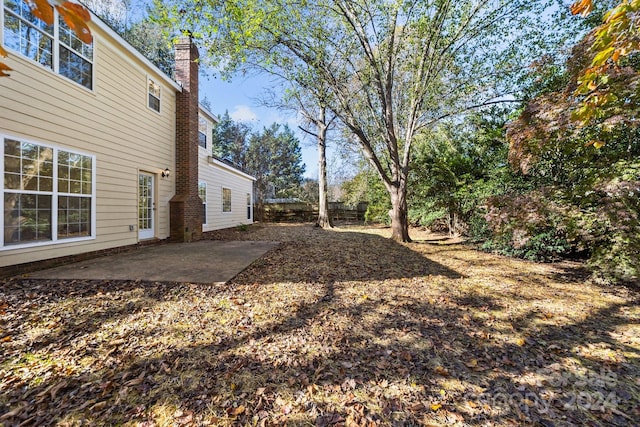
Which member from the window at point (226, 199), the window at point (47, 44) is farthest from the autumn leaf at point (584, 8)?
the window at point (226, 199)

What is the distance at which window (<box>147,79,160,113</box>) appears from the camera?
24.7 ft

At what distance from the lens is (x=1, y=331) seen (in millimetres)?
2686

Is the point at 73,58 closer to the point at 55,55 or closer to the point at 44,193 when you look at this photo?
the point at 55,55

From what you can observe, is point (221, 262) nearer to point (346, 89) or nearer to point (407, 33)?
point (346, 89)

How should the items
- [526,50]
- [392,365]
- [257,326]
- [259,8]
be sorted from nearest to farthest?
Result: [392,365]
[257,326]
[259,8]
[526,50]

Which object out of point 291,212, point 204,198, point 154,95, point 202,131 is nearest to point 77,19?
point 154,95

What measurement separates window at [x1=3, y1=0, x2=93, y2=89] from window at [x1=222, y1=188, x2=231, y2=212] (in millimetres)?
7174

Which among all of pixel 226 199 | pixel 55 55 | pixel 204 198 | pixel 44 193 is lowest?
pixel 44 193

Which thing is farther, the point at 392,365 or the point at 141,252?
the point at 141,252

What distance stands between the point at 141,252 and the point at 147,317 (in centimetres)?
403

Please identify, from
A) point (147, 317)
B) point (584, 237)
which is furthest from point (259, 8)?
point (584, 237)

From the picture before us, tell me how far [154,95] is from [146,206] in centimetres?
309

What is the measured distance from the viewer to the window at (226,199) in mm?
12531

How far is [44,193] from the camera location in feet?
15.7
